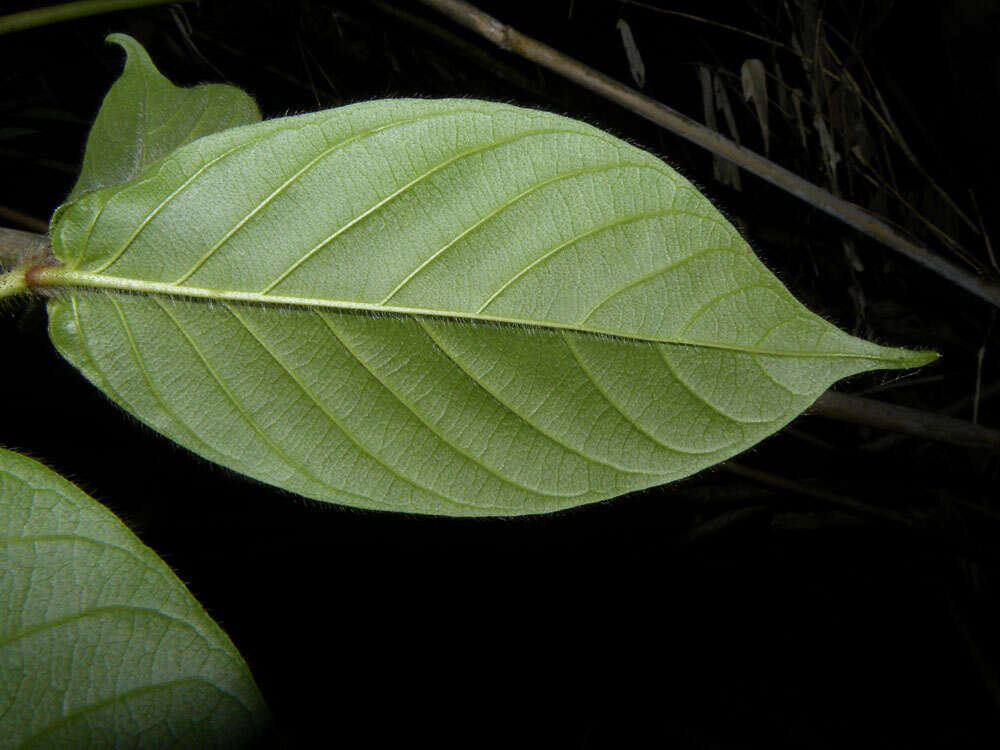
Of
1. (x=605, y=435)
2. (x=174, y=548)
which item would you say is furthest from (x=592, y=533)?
(x=605, y=435)

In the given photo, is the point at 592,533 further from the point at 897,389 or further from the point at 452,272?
the point at 452,272

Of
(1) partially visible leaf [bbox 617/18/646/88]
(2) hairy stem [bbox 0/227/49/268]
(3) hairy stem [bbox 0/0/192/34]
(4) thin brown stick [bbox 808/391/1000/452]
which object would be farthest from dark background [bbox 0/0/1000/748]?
(2) hairy stem [bbox 0/227/49/268]

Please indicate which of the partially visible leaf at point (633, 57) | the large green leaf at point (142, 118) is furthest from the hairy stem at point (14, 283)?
the partially visible leaf at point (633, 57)

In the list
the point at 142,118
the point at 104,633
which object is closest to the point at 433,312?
the point at 104,633

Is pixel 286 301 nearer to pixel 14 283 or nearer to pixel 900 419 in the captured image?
pixel 14 283

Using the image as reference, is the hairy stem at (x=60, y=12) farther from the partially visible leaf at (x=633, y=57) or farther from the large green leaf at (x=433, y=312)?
the partially visible leaf at (x=633, y=57)
